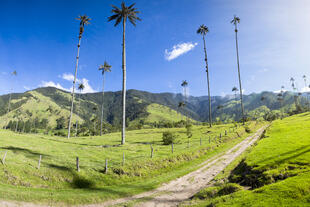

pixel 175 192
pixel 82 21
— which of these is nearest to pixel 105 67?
pixel 82 21

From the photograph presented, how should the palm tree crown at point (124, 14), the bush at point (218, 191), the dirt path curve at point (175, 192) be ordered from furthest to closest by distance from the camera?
the palm tree crown at point (124, 14) → the dirt path curve at point (175, 192) → the bush at point (218, 191)

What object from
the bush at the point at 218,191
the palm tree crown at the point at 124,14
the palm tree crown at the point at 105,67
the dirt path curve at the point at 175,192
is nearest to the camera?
the bush at the point at 218,191

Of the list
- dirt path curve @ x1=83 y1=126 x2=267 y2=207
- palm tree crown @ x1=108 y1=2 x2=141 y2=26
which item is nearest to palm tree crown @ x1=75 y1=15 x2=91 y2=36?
palm tree crown @ x1=108 y1=2 x2=141 y2=26

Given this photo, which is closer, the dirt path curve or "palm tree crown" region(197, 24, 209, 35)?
the dirt path curve

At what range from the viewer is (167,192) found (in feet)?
51.3

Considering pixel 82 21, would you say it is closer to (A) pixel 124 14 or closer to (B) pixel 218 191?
(A) pixel 124 14

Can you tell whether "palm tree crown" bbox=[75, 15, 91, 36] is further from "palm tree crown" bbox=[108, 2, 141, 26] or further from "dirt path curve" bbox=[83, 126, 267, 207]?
"dirt path curve" bbox=[83, 126, 267, 207]

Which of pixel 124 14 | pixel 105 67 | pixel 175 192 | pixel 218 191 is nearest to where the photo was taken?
pixel 218 191

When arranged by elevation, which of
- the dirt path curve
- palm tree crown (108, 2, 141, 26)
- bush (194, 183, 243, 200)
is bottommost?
the dirt path curve

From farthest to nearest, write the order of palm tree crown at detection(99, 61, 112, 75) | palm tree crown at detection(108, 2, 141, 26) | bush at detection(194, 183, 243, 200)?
palm tree crown at detection(99, 61, 112, 75) < palm tree crown at detection(108, 2, 141, 26) < bush at detection(194, 183, 243, 200)

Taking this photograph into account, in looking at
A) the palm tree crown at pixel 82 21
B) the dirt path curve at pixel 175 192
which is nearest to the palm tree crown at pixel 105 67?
the palm tree crown at pixel 82 21

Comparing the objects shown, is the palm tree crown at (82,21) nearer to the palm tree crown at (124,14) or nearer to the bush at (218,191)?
the palm tree crown at (124,14)

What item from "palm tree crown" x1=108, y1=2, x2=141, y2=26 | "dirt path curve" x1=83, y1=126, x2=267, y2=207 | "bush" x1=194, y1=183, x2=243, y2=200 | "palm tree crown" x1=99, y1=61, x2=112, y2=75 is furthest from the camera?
"palm tree crown" x1=99, y1=61, x2=112, y2=75

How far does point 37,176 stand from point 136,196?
418 inches
